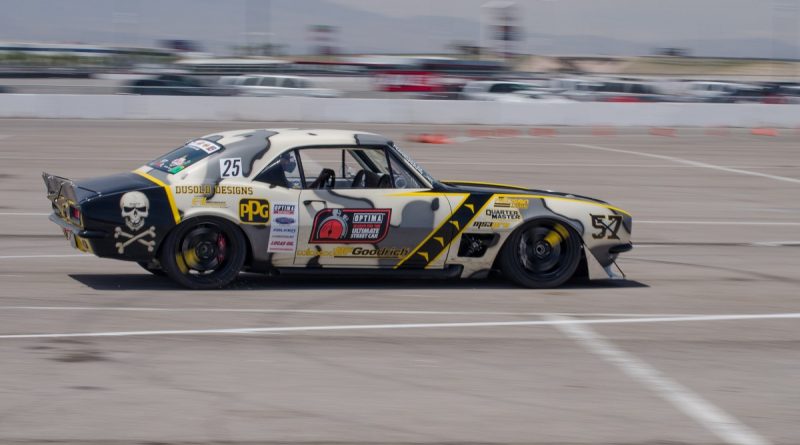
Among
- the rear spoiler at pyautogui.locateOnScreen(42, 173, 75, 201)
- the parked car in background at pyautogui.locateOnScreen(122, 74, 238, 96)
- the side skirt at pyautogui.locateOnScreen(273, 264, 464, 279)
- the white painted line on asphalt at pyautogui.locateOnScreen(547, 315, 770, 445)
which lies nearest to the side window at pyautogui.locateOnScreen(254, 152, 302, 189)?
the side skirt at pyautogui.locateOnScreen(273, 264, 464, 279)

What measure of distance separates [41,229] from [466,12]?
43166mm

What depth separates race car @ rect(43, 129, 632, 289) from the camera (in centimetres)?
788

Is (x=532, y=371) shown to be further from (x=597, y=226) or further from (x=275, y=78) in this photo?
(x=275, y=78)

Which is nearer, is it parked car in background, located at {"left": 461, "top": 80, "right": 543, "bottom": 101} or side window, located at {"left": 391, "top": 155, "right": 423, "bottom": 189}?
side window, located at {"left": 391, "top": 155, "right": 423, "bottom": 189}

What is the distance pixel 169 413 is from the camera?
16.6 ft

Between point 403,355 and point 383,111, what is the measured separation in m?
24.9

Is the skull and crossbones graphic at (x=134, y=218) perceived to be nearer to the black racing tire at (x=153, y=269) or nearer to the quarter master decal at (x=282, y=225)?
the black racing tire at (x=153, y=269)

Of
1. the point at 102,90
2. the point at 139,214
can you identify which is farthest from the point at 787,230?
the point at 102,90

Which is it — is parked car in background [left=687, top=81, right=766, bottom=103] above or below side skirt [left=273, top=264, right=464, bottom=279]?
above

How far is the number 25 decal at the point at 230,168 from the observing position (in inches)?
317

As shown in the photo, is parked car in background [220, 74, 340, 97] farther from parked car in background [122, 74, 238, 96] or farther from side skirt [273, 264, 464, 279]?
side skirt [273, 264, 464, 279]

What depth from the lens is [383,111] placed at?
1216 inches

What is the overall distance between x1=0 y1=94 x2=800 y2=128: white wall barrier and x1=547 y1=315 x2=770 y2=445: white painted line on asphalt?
77.7 feet

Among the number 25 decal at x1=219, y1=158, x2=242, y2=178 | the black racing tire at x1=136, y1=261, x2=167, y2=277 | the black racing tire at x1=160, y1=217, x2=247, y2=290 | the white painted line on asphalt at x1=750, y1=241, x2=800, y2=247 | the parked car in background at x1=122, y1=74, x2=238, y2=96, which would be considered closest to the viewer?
the black racing tire at x1=160, y1=217, x2=247, y2=290
